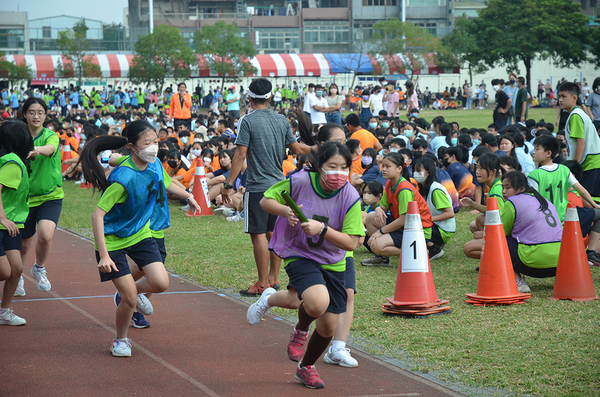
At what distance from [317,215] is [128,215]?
1.54m

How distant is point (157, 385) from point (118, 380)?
0.96 feet

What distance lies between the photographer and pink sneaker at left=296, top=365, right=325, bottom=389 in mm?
4297

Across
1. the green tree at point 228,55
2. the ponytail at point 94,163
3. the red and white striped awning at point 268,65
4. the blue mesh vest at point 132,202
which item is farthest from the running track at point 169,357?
the red and white striped awning at point 268,65

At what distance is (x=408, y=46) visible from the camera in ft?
192

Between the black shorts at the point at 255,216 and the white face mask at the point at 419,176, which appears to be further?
the white face mask at the point at 419,176

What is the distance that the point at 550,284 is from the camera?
7.04 m

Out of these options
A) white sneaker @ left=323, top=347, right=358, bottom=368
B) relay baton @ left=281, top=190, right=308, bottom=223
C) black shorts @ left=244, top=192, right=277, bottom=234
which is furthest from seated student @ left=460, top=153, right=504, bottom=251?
relay baton @ left=281, top=190, right=308, bottom=223

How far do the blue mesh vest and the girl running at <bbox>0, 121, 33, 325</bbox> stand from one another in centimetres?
114

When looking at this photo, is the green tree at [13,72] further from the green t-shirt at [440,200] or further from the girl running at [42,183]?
the green t-shirt at [440,200]

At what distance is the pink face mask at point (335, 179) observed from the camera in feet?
13.9

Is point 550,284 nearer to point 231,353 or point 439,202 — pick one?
point 439,202

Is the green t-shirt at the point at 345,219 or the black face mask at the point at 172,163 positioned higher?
the green t-shirt at the point at 345,219

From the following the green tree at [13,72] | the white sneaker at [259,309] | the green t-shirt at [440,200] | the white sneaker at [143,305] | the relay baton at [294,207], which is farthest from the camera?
the green tree at [13,72]

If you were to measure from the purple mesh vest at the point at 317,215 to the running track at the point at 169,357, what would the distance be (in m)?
0.86
